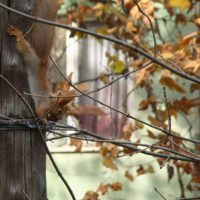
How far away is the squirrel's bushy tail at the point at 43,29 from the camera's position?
1.26 metres

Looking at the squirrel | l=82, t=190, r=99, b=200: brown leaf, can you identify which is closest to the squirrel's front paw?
the squirrel

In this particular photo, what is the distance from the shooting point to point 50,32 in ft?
4.82

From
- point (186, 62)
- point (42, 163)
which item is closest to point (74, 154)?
point (186, 62)

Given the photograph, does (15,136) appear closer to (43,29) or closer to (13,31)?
(13,31)

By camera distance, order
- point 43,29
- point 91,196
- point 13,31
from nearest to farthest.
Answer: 1. point 13,31
2. point 43,29
3. point 91,196

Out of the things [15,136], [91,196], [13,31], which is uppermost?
[13,31]

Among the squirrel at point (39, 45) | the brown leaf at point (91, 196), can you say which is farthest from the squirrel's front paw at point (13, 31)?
the brown leaf at point (91, 196)

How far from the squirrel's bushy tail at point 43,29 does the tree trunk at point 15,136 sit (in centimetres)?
13

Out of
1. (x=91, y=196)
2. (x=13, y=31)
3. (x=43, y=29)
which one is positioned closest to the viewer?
(x=13, y=31)

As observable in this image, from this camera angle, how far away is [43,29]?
1417 millimetres

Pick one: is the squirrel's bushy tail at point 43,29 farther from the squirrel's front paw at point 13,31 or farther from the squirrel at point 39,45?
the squirrel's front paw at point 13,31

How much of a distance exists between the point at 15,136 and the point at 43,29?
630mm

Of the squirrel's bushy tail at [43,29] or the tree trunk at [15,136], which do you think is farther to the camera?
the squirrel's bushy tail at [43,29]

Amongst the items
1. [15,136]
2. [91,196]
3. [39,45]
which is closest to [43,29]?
[39,45]
